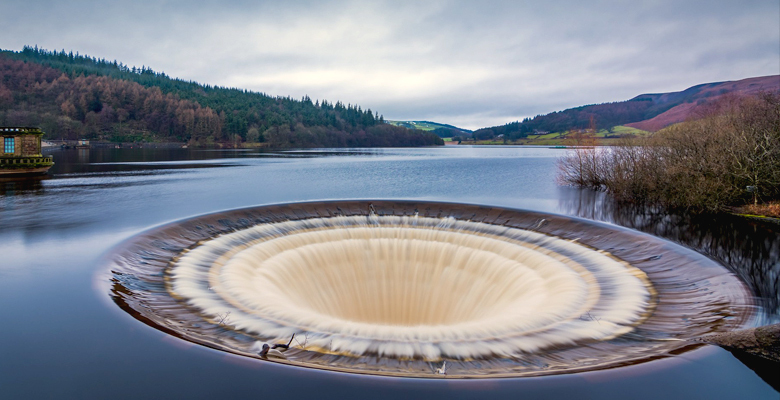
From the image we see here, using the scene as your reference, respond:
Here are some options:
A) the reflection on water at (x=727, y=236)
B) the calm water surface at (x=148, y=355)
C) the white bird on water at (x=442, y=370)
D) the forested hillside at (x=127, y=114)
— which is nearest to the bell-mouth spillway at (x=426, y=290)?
the white bird on water at (x=442, y=370)

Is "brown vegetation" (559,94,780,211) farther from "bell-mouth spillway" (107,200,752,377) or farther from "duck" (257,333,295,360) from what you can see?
"duck" (257,333,295,360)

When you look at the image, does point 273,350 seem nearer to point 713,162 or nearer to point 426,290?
point 426,290

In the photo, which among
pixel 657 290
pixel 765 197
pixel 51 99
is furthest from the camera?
pixel 51 99

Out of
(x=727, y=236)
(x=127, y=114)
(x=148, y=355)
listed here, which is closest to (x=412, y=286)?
(x=148, y=355)

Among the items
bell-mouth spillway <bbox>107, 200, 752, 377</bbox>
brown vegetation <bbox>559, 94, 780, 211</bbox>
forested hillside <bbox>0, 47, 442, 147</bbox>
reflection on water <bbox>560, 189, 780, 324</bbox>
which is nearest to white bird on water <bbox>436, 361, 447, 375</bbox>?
bell-mouth spillway <bbox>107, 200, 752, 377</bbox>

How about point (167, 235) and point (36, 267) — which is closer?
point (36, 267)

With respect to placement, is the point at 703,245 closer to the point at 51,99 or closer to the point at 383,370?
the point at 383,370

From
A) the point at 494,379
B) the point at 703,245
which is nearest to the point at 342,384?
the point at 494,379
